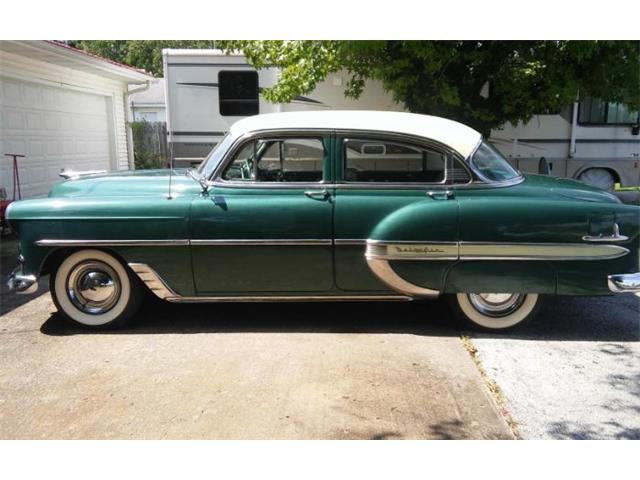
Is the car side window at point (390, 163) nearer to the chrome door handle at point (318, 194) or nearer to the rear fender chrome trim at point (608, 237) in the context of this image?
the chrome door handle at point (318, 194)

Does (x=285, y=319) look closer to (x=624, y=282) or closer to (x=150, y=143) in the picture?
(x=624, y=282)

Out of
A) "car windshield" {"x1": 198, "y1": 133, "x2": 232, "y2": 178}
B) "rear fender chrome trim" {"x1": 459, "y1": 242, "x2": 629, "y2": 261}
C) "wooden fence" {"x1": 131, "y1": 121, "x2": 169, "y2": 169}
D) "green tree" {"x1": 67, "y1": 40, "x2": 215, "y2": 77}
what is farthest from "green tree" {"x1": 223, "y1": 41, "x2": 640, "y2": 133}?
"green tree" {"x1": 67, "y1": 40, "x2": 215, "y2": 77}

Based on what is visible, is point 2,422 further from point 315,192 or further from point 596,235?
point 596,235

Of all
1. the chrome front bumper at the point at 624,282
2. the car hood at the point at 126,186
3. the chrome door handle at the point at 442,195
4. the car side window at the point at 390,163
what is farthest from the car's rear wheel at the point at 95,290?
the chrome front bumper at the point at 624,282

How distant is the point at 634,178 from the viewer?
10.8 metres

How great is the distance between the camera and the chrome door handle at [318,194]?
15.4ft

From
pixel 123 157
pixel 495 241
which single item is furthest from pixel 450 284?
pixel 123 157

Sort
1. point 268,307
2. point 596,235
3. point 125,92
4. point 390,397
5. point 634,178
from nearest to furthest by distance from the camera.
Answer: point 390,397 → point 596,235 → point 268,307 → point 634,178 → point 125,92

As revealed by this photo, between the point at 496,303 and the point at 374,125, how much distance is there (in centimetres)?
180

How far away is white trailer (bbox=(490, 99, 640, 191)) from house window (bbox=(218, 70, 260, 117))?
14.3 ft

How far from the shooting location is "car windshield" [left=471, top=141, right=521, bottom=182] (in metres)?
4.81

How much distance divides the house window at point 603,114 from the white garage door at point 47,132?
10012 millimetres

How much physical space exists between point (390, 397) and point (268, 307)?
2.04m

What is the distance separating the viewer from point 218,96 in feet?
33.2
